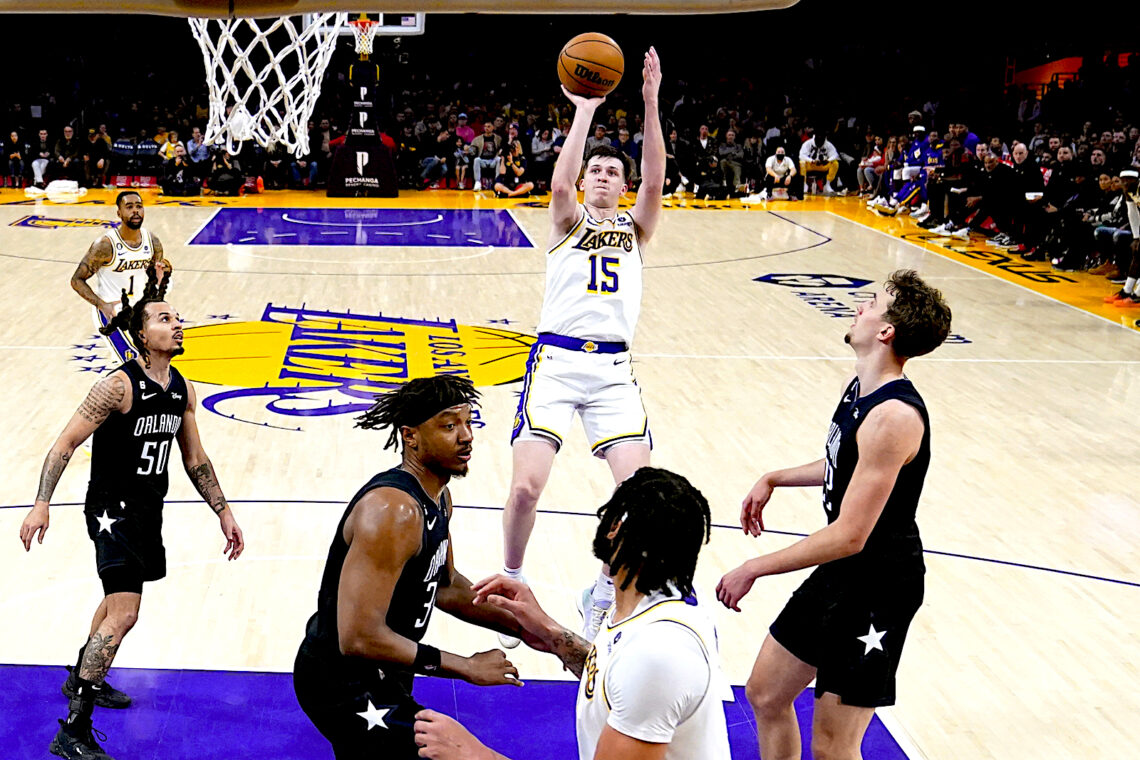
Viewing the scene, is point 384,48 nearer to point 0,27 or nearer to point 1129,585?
point 0,27

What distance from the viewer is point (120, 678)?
485cm

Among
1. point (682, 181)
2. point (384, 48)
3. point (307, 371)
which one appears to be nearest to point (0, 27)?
point (384, 48)

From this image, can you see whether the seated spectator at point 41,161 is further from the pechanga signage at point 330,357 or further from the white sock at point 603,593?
the white sock at point 603,593

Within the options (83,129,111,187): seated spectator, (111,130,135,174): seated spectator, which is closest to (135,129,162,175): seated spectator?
(111,130,135,174): seated spectator

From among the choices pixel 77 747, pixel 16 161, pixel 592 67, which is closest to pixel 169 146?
pixel 16 161

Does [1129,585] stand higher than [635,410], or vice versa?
[635,410]

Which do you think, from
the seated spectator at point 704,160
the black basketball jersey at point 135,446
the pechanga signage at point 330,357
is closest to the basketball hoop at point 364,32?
the seated spectator at point 704,160

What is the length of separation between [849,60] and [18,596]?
86.3 ft

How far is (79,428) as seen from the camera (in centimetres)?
447

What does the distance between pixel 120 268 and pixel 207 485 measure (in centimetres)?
398

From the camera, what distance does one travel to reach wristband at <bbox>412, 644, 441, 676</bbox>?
10.9ft

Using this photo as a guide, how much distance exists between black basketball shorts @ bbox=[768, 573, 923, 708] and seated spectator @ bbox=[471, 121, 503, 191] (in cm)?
2003

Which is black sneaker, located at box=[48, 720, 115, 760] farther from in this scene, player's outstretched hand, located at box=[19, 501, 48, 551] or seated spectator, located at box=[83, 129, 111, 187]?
seated spectator, located at box=[83, 129, 111, 187]

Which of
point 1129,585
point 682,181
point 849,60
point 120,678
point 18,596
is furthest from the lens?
point 849,60
